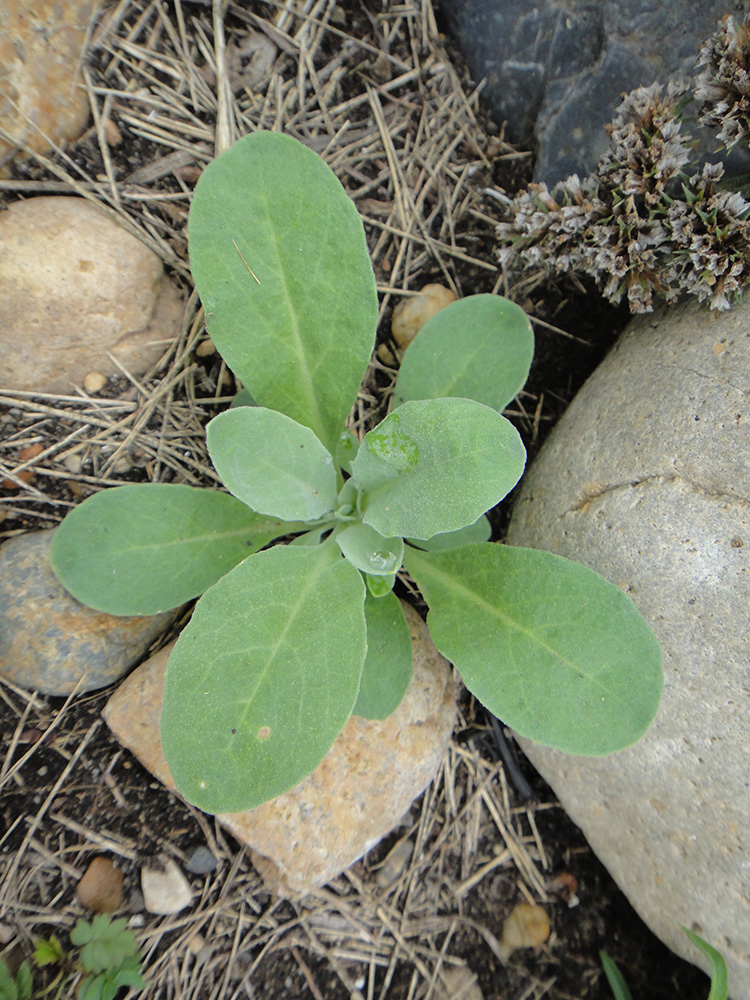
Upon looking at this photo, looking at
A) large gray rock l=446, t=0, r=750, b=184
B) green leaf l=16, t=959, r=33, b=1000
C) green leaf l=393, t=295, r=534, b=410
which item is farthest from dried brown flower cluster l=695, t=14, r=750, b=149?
green leaf l=16, t=959, r=33, b=1000

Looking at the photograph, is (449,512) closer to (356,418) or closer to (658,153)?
(356,418)

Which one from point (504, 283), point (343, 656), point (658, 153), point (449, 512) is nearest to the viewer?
point (449, 512)

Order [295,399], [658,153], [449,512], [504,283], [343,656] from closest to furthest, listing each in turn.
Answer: [449,512] < [343,656] < [658,153] < [295,399] < [504,283]

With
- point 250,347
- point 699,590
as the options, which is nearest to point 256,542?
point 250,347

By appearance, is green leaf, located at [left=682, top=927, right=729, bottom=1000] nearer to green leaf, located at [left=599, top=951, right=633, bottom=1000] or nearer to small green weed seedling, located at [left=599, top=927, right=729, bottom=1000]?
small green weed seedling, located at [left=599, top=927, right=729, bottom=1000]

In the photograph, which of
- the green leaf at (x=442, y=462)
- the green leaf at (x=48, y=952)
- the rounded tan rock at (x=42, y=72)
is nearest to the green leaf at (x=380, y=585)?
the green leaf at (x=442, y=462)

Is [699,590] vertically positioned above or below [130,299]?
above

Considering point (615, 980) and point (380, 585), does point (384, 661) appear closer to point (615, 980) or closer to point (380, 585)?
point (380, 585)

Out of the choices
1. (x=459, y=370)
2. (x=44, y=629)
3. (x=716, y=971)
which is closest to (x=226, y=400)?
(x=459, y=370)
